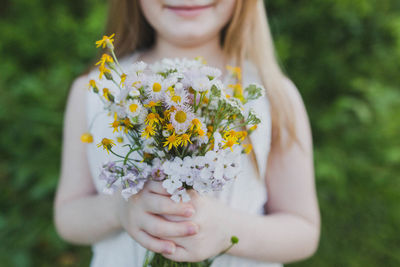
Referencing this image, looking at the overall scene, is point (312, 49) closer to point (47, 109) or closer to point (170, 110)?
point (47, 109)

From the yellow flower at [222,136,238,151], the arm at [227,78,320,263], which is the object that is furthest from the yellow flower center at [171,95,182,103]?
the arm at [227,78,320,263]

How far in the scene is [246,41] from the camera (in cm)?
121

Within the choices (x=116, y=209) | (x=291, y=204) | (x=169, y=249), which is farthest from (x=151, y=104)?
(x=291, y=204)

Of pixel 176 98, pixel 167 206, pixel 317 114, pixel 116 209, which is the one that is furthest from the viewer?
pixel 317 114

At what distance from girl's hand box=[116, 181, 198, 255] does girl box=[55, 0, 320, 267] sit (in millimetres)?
66

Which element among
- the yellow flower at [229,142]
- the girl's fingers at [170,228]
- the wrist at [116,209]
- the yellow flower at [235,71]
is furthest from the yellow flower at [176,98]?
the wrist at [116,209]

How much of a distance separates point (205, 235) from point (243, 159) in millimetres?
312

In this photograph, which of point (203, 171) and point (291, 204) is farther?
point (291, 204)

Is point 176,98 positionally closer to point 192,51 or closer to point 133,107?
point 133,107

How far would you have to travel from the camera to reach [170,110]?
2.00 feet

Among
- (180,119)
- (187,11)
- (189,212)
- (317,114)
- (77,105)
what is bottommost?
(317,114)

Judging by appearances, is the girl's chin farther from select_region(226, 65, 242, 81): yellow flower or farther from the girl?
select_region(226, 65, 242, 81): yellow flower

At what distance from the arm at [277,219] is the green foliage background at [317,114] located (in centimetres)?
66

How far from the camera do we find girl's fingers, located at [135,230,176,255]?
790 millimetres
